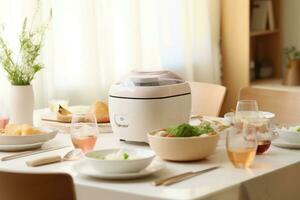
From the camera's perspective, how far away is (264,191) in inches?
69.9

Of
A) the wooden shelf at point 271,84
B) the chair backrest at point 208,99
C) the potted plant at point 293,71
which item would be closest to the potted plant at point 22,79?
the chair backrest at point 208,99

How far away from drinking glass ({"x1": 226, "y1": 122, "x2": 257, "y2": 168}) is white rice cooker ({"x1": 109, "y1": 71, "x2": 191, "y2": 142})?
1.16 ft

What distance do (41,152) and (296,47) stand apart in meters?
2.80

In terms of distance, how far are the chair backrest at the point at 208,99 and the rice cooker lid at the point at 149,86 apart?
81 cm

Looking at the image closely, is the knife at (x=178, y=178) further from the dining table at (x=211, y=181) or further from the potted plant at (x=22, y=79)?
the potted plant at (x=22, y=79)

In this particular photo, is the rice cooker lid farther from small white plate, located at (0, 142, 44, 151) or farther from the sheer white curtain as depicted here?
the sheer white curtain

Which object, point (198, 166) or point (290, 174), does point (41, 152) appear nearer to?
point (198, 166)

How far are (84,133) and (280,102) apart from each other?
1169mm

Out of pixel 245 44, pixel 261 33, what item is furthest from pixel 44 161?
pixel 261 33

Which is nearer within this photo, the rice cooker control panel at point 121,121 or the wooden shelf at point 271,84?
the rice cooker control panel at point 121,121

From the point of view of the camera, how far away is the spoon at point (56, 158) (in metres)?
1.88

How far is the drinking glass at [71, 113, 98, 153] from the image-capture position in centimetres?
199

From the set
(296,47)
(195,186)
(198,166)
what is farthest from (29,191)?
(296,47)

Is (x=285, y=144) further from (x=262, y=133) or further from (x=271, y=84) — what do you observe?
(x=271, y=84)
